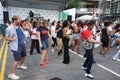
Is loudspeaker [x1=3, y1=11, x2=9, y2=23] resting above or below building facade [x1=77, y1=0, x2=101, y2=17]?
below

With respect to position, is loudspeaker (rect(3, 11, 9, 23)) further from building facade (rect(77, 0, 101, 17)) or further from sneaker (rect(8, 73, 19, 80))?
building facade (rect(77, 0, 101, 17))

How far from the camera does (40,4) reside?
25.3 m

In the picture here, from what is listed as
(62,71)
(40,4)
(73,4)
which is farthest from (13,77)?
(73,4)

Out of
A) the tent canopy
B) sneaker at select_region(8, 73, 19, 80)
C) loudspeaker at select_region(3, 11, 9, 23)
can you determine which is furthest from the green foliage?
sneaker at select_region(8, 73, 19, 80)

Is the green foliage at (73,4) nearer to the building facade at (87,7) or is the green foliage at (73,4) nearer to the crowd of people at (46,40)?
the building facade at (87,7)

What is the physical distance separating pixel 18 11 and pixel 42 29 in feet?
57.2

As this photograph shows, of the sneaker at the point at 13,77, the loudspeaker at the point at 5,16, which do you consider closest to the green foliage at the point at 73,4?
the loudspeaker at the point at 5,16

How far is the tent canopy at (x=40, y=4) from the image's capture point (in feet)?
79.4

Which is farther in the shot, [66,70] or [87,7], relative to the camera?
[87,7]

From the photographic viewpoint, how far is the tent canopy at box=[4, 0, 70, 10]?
24208 millimetres

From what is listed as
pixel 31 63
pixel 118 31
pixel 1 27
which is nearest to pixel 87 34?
pixel 31 63

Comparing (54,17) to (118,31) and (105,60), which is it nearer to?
(118,31)

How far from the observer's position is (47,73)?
22.3 ft

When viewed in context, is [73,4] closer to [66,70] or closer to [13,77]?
[66,70]
